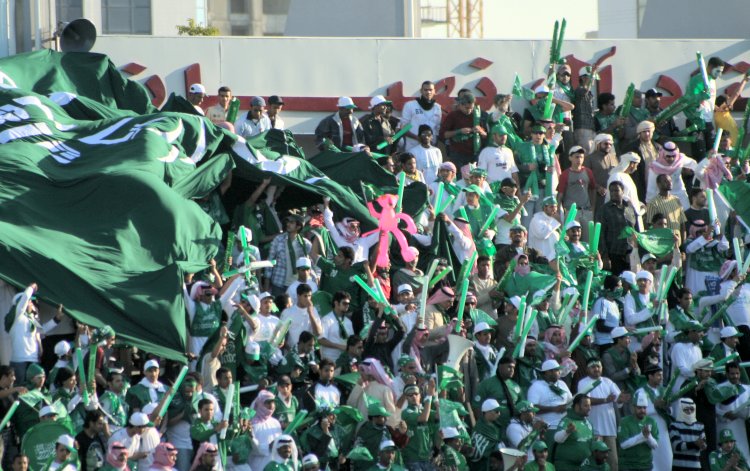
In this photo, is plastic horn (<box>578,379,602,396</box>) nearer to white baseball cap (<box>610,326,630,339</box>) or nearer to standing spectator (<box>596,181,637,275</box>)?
white baseball cap (<box>610,326,630,339</box>)

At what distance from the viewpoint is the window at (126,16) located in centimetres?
3875

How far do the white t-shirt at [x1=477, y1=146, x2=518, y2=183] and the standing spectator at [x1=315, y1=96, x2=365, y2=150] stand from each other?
135 centimetres

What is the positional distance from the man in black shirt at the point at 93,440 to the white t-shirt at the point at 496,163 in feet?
21.3

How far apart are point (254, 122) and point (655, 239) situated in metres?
4.44

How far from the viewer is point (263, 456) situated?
1606 cm

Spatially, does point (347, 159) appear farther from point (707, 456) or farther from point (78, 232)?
point (707, 456)

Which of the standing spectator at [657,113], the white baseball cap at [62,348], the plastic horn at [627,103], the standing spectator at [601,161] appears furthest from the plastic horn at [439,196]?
the white baseball cap at [62,348]

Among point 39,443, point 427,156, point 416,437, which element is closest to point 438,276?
point 416,437

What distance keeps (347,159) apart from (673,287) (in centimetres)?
366

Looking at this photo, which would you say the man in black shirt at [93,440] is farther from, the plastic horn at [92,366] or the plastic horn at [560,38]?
the plastic horn at [560,38]

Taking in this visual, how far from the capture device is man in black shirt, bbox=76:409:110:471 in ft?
50.1

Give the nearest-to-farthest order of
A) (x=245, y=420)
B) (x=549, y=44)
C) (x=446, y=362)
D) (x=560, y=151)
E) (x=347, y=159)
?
(x=245, y=420) < (x=446, y=362) < (x=347, y=159) < (x=560, y=151) < (x=549, y=44)

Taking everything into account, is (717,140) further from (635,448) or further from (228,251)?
(228,251)

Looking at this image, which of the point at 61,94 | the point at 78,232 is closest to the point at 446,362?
the point at 78,232
